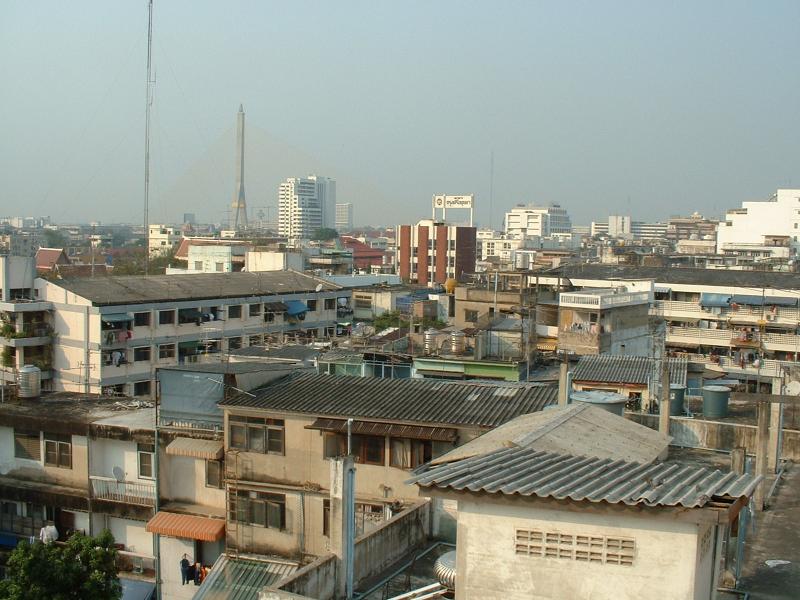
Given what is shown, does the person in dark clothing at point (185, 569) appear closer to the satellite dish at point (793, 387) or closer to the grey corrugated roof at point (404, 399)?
the grey corrugated roof at point (404, 399)

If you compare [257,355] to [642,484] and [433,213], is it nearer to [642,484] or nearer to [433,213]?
[642,484]

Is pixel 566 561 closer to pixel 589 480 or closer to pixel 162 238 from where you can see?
pixel 589 480

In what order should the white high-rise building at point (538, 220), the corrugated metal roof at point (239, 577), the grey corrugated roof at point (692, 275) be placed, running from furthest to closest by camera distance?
the white high-rise building at point (538, 220) → the grey corrugated roof at point (692, 275) → the corrugated metal roof at point (239, 577)

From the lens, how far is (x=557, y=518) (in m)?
4.85

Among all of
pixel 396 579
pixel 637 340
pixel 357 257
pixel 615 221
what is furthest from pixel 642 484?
pixel 615 221

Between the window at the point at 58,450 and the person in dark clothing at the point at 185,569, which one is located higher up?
the window at the point at 58,450

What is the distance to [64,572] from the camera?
845 cm

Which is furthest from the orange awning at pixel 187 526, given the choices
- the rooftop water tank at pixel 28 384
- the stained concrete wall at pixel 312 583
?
the stained concrete wall at pixel 312 583

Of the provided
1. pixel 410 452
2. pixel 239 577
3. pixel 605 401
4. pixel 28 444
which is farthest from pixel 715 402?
pixel 28 444

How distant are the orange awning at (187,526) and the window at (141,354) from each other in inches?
554

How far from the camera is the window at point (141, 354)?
24.9 meters

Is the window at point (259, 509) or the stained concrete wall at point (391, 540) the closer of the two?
the stained concrete wall at point (391, 540)

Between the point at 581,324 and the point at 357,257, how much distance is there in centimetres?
6223

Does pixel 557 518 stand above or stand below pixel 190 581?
above
